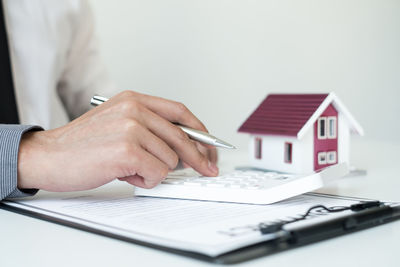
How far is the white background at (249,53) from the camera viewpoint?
2.09m

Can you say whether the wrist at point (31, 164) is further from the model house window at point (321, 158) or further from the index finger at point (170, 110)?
the model house window at point (321, 158)

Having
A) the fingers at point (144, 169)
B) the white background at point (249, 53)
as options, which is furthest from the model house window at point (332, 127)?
the white background at point (249, 53)

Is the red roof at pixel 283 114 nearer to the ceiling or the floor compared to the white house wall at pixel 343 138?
nearer to the ceiling

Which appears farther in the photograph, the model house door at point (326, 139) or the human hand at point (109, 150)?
the model house door at point (326, 139)

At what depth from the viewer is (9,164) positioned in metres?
0.66

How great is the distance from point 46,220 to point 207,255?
9.7 inches

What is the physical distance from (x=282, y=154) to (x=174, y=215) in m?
0.44

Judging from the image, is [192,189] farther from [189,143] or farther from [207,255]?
[207,255]

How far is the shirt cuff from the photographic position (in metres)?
0.65

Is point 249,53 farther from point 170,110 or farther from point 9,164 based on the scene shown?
point 9,164

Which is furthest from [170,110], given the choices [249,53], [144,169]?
[249,53]

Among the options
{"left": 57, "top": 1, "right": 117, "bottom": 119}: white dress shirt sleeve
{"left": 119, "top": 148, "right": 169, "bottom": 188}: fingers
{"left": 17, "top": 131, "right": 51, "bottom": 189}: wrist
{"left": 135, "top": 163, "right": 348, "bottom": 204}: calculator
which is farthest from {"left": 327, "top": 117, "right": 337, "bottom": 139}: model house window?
{"left": 57, "top": 1, "right": 117, "bottom": 119}: white dress shirt sleeve

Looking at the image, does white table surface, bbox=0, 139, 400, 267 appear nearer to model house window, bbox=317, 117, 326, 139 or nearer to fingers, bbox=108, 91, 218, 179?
fingers, bbox=108, 91, 218, 179

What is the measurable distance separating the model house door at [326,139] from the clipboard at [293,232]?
0.33 meters
